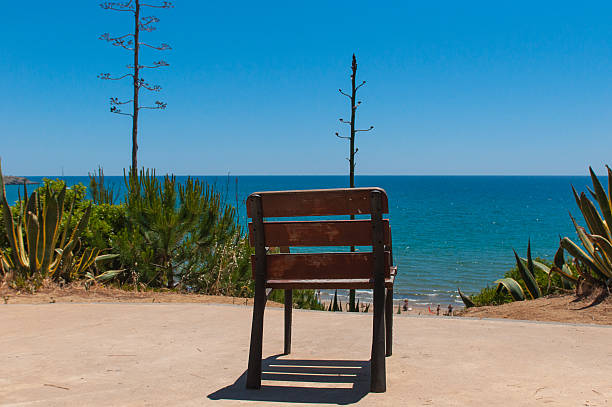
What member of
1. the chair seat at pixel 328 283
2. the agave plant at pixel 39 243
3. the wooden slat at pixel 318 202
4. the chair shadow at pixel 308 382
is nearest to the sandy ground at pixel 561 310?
the chair shadow at pixel 308 382

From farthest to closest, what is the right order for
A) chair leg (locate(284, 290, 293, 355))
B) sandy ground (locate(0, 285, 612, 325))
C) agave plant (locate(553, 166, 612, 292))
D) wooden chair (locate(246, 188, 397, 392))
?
1. agave plant (locate(553, 166, 612, 292))
2. sandy ground (locate(0, 285, 612, 325))
3. chair leg (locate(284, 290, 293, 355))
4. wooden chair (locate(246, 188, 397, 392))

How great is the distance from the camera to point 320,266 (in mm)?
3582

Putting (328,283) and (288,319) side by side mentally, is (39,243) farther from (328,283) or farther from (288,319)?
(328,283)

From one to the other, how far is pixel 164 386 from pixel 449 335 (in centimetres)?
245

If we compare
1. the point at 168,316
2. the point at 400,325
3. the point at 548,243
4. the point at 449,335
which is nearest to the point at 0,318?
the point at 168,316

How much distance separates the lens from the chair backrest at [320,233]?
11.4 ft

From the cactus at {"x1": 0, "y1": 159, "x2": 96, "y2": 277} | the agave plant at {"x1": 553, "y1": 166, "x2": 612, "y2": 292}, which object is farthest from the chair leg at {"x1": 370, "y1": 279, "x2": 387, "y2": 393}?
the cactus at {"x1": 0, "y1": 159, "x2": 96, "y2": 277}

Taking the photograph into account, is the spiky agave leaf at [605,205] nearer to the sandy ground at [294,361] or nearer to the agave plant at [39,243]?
the sandy ground at [294,361]

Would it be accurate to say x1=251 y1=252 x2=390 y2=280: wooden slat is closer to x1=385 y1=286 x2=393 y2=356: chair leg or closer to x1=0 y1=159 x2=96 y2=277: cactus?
x1=385 y1=286 x2=393 y2=356: chair leg

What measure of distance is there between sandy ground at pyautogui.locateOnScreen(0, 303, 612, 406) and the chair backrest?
2.30 ft

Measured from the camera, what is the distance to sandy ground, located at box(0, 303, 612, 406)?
330 cm

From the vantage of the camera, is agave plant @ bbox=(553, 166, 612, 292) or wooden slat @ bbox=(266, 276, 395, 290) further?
agave plant @ bbox=(553, 166, 612, 292)

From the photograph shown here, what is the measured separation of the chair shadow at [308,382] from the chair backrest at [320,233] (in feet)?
2.13

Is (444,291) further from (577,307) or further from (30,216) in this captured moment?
(30,216)
